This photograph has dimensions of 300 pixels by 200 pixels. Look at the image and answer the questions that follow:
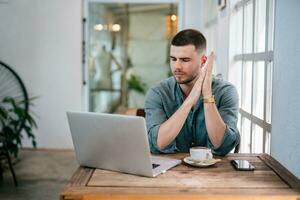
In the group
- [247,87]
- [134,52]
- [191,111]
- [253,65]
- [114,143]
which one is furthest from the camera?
[134,52]

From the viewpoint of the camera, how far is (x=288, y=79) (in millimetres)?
1868

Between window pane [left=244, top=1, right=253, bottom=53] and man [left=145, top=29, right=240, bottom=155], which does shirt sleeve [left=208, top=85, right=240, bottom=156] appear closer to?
man [left=145, top=29, right=240, bottom=155]

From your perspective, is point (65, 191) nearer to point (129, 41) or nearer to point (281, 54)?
point (281, 54)

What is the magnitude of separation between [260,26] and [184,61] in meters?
0.78

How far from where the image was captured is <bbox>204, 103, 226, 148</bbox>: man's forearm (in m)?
1.78

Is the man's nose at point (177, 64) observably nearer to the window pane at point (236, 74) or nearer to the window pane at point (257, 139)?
the window pane at point (257, 139)

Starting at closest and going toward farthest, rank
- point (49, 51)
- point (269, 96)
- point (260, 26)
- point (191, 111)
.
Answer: point (191, 111)
point (269, 96)
point (260, 26)
point (49, 51)

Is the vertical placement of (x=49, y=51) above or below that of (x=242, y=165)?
above

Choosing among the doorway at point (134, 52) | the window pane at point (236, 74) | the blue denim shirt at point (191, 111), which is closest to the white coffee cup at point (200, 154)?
the blue denim shirt at point (191, 111)

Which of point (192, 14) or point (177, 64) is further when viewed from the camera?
point (192, 14)

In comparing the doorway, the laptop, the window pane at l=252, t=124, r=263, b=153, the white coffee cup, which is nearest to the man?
the white coffee cup

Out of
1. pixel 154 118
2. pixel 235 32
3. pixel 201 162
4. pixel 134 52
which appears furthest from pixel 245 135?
pixel 134 52

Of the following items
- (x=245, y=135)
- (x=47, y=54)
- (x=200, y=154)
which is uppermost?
(x=47, y=54)

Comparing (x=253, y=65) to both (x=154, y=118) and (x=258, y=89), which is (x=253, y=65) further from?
(x=154, y=118)
